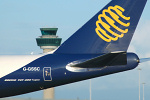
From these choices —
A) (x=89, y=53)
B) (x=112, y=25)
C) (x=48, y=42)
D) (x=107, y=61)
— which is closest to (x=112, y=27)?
(x=112, y=25)

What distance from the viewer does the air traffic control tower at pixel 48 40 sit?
94562 millimetres

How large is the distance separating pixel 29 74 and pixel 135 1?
10621 mm

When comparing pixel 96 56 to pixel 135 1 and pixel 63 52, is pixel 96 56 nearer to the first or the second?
pixel 63 52

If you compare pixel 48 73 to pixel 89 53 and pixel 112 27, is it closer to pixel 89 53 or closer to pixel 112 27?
pixel 89 53

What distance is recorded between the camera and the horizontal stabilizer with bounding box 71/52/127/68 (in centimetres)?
3219

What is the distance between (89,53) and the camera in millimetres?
35781

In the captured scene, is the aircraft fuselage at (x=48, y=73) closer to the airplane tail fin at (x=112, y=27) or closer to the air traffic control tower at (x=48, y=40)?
the airplane tail fin at (x=112, y=27)

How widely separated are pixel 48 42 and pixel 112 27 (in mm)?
59968

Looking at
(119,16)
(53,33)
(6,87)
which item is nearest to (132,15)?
(119,16)

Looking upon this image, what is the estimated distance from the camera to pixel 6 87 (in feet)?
122

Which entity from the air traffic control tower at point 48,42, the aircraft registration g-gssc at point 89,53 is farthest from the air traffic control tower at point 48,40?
the aircraft registration g-gssc at point 89,53

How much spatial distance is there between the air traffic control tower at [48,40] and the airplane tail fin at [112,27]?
5895 centimetres

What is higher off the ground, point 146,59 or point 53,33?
point 53,33

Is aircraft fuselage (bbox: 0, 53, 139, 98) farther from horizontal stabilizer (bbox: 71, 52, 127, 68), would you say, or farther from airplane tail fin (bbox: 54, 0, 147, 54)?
airplane tail fin (bbox: 54, 0, 147, 54)
